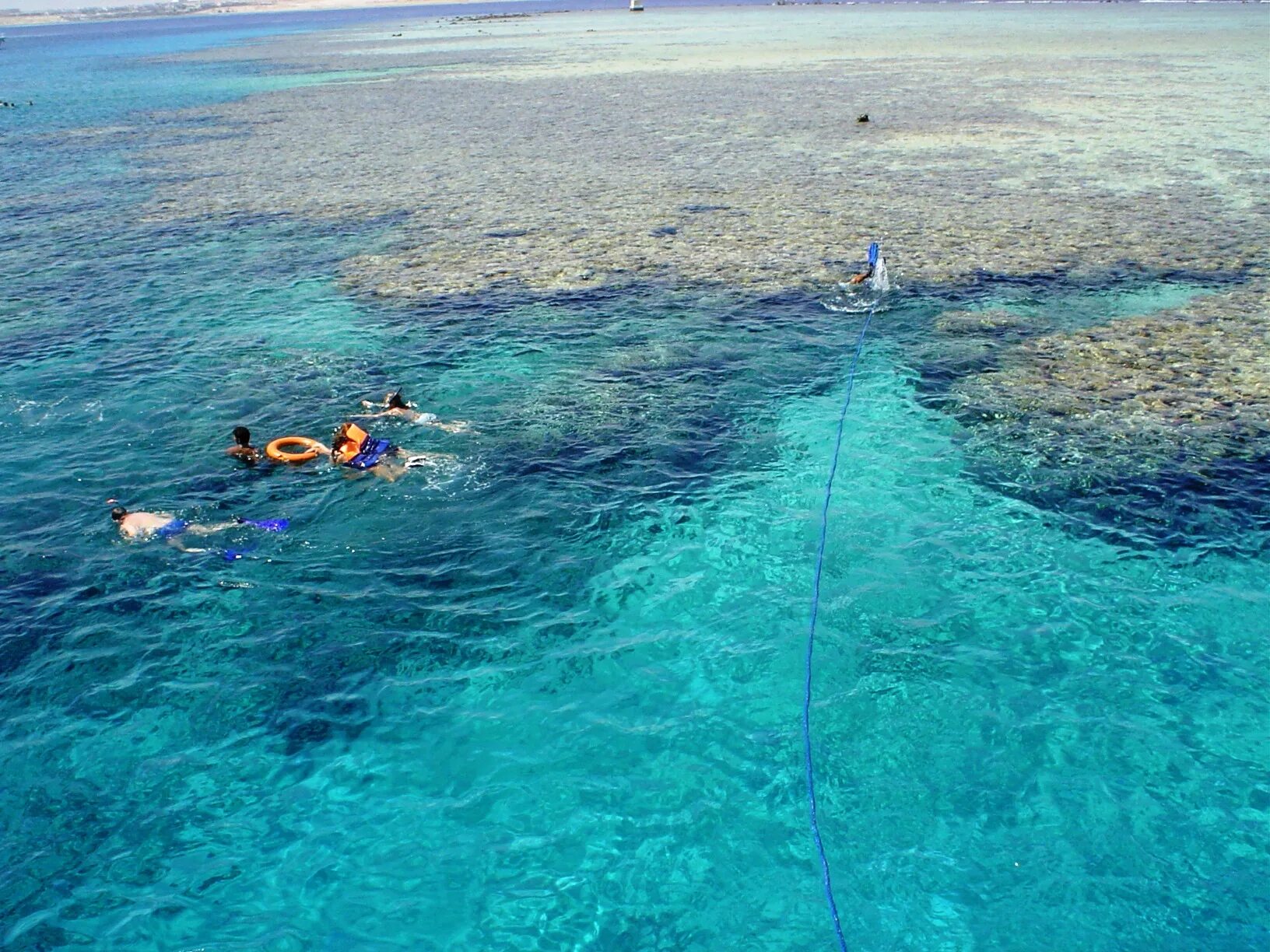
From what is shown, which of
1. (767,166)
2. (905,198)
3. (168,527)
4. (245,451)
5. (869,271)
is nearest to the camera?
(168,527)

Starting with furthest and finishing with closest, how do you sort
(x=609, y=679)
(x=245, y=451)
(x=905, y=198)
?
(x=905, y=198) → (x=245, y=451) → (x=609, y=679)

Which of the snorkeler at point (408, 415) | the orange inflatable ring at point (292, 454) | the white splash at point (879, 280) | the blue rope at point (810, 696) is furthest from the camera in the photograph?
the white splash at point (879, 280)

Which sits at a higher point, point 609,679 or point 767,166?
point 767,166

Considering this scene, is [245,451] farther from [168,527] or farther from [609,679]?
[609,679]

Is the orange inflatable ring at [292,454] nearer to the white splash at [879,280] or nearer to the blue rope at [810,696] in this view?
the blue rope at [810,696]

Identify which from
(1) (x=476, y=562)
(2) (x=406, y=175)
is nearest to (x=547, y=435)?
(1) (x=476, y=562)

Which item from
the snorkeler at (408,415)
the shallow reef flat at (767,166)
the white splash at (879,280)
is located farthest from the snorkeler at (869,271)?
the snorkeler at (408,415)

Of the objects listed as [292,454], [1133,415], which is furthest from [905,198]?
[292,454]

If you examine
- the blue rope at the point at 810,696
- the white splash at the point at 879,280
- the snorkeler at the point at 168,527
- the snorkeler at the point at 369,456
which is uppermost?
the white splash at the point at 879,280
